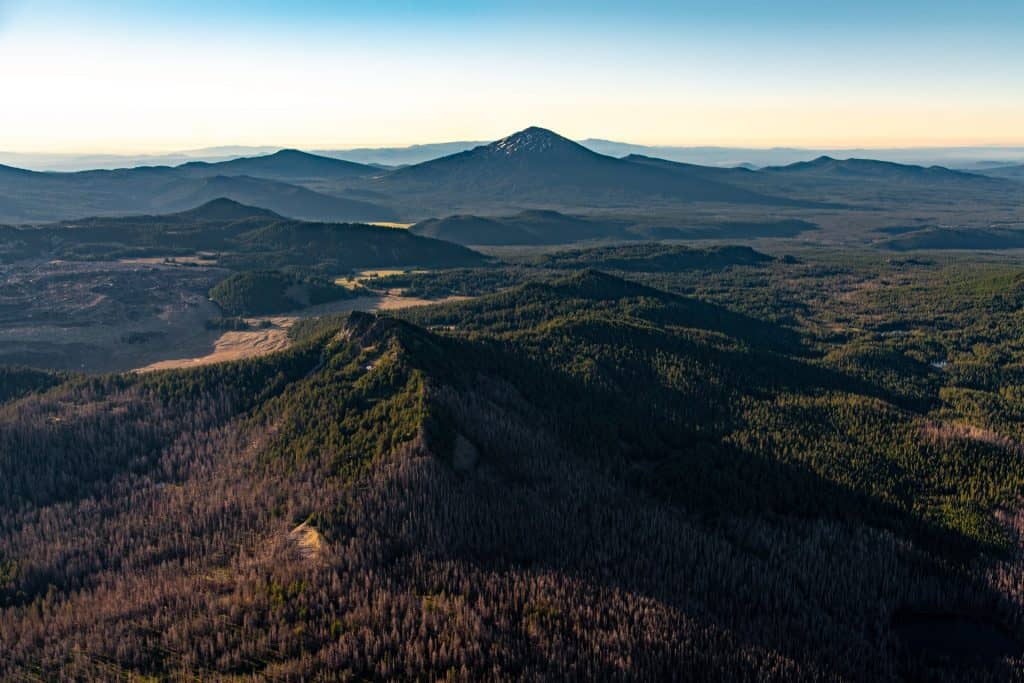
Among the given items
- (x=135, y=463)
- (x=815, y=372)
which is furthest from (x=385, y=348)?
(x=815, y=372)

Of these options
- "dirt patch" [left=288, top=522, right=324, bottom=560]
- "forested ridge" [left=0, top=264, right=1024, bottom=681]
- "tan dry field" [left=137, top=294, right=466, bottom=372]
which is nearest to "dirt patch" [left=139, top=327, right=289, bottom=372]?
"tan dry field" [left=137, top=294, right=466, bottom=372]

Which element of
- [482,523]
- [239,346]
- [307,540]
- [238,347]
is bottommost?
[307,540]

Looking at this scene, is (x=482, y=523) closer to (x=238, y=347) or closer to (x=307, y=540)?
(x=307, y=540)

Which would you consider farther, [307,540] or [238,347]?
[238,347]

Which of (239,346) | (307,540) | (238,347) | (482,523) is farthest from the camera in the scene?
(239,346)

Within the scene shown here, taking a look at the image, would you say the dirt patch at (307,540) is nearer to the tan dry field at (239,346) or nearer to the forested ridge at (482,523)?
the forested ridge at (482,523)

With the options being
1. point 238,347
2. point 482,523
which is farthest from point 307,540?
point 238,347

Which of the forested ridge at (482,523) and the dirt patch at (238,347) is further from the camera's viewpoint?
the dirt patch at (238,347)

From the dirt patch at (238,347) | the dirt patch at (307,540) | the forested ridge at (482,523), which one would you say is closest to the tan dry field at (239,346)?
the dirt patch at (238,347)
